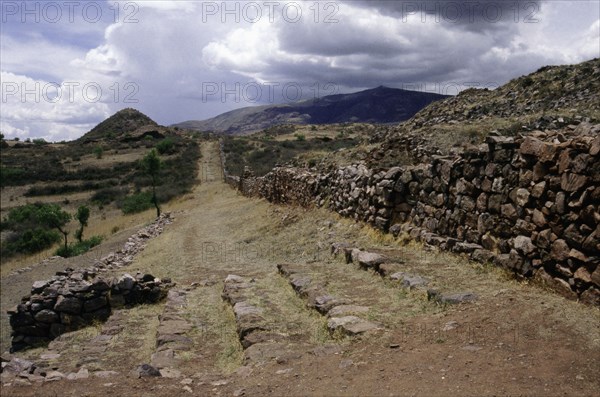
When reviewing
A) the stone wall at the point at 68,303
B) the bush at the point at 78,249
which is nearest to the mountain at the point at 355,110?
the bush at the point at 78,249

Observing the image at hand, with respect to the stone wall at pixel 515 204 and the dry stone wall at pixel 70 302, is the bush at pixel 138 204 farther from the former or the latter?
the stone wall at pixel 515 204

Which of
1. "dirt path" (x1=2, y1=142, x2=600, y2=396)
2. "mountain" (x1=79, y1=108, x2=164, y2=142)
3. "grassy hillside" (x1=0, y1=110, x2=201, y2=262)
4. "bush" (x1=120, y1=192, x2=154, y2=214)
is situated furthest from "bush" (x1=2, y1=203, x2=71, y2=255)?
"mountain" (x1=79, y1=108, x2=164, y2=142)

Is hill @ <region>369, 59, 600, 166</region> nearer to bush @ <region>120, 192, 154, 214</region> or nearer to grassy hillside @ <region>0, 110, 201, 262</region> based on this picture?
grassy hillside @ <region>0, 110, 201, 262</region>

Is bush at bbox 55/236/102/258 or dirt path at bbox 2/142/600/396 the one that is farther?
bush at bbox 55/236/102/258

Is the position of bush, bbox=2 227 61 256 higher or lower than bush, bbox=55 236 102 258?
lower

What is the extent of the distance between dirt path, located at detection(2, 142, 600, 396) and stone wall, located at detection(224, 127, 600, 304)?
0.40 meters

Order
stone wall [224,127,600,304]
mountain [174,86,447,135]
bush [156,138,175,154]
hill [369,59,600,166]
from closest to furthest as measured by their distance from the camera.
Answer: stone wall [224,127,600,304]
hill [369,59,600,166]
bush [156,138,175,154]
mountain [174,86,447,135]

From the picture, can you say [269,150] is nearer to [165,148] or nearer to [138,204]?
[165,148]

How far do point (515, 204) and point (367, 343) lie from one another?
3514 mm

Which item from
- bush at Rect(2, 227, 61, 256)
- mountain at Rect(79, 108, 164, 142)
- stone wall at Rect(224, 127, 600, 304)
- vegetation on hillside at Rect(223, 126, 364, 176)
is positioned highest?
mountain at Rect(79, 108, 164, 142)

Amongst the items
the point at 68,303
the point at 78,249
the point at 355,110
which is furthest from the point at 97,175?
the point at 355,110

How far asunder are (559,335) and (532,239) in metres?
2.07

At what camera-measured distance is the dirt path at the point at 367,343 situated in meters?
4.94

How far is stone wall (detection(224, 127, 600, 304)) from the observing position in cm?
648
